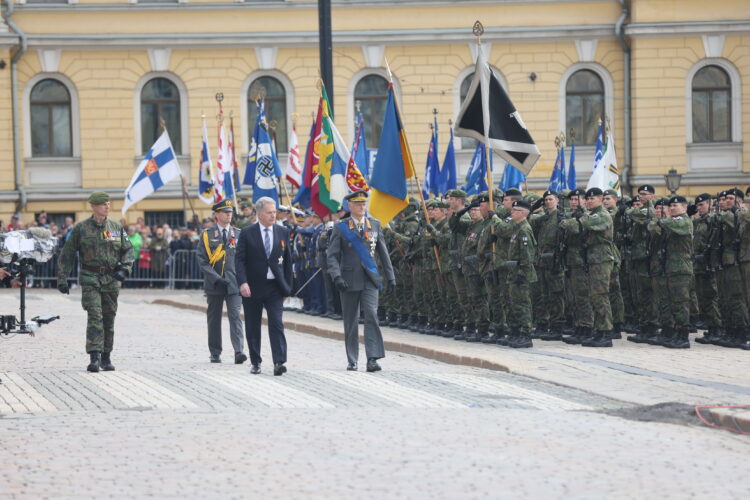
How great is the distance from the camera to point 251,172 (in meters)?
26.2

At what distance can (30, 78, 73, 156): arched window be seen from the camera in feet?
129

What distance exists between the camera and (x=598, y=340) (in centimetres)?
1759

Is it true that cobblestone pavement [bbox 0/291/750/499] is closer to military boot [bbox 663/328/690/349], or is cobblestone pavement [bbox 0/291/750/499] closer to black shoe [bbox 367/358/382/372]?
black shoe [bbox 367/358/382/372]

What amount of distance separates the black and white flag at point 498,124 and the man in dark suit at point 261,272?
4.51 meters

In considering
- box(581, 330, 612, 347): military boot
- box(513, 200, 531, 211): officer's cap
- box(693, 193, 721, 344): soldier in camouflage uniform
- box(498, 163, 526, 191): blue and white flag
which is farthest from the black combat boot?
box(498, 163, 526, 191): blue and white flag

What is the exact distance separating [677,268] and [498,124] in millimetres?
3038

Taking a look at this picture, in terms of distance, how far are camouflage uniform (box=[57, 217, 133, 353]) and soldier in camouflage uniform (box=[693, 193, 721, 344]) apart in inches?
294

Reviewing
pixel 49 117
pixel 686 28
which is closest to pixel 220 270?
pixel 49 117

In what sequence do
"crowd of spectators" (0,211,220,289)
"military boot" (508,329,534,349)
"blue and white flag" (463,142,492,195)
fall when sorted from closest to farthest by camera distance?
"military boot" (508,329,534,349) → "blue and white flag" (463,142,492,195) → "crowd of spectators" (0,211,220,289)

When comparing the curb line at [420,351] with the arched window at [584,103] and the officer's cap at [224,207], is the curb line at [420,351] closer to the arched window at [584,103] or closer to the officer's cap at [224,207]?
the officer's cap at [224,207]

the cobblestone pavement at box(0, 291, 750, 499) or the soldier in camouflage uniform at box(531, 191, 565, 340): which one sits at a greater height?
the soldier in camouflage uniform at box(531, 191, 565, 340)

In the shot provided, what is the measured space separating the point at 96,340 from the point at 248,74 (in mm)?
25156

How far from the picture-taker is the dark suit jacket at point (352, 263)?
1492 cm

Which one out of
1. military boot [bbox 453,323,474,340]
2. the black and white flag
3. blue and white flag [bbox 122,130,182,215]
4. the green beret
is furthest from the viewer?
blue and white flag [bbox 122,130,182,215]
